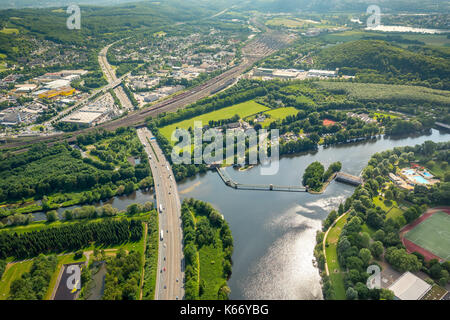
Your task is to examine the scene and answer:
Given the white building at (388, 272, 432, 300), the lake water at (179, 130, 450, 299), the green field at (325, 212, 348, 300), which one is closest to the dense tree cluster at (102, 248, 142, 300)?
the lake water at (179, 130, 450, 299)

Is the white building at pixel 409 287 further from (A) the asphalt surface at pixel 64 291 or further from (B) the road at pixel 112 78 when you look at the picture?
(B) the road at pixel 112 78

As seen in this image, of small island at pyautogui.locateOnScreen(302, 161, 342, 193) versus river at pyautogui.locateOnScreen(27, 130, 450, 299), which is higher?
small island at pyautogui.locateOnScreen(302, 161, 342, 193)

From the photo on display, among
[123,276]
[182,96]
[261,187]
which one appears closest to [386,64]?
[182,96]

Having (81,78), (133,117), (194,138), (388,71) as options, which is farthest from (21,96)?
(388,71)

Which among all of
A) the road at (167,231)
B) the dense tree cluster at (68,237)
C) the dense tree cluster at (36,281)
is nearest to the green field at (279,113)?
the road at (167,231)

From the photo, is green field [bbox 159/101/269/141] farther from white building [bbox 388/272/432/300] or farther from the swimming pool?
white building [bbox 388/272/432/300]

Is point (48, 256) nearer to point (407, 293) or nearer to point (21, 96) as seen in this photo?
point (407, 293)
